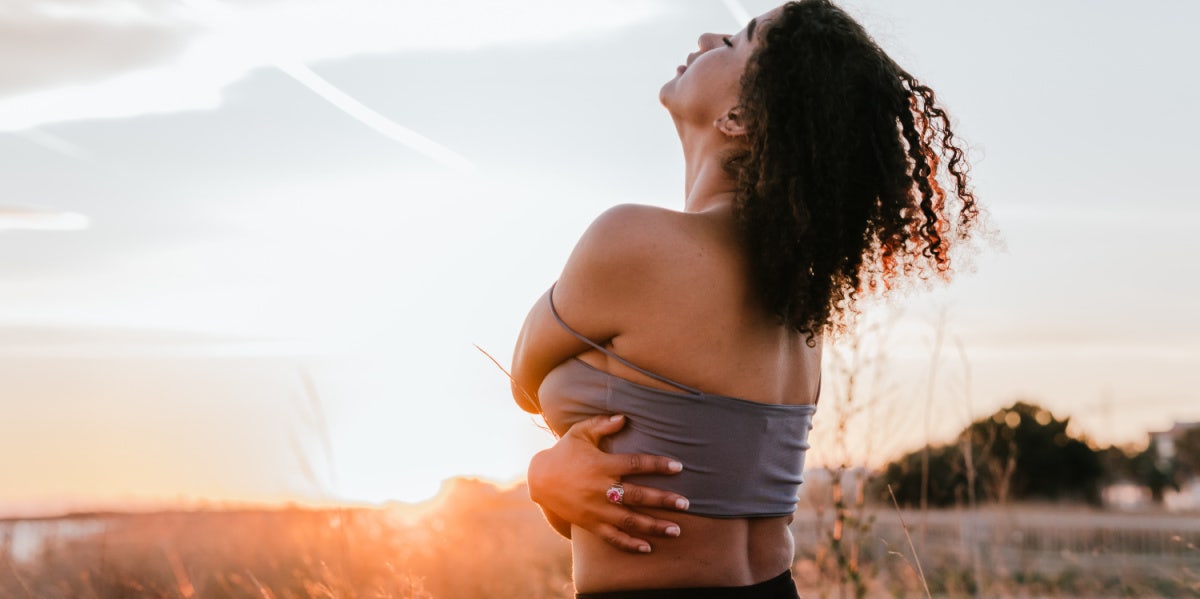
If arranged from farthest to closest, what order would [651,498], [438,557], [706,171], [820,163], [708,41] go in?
[438,557] → [708,41] → [706,171] → [820,163] → [651,498]

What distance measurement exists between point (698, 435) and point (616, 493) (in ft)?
0.63

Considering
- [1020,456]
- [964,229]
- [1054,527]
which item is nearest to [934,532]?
[1054,527]

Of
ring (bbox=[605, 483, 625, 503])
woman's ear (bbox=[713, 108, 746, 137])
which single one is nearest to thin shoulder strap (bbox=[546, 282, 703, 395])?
ring (bbox=[605, 483, 625, 503])

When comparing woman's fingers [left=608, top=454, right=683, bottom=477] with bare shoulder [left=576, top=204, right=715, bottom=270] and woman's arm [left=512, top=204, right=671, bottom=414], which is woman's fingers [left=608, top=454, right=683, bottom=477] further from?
bare shoulder [left=576, top=204, right=715, bottom=270]

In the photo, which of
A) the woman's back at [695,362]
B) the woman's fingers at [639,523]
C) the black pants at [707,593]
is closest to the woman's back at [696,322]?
the woman's back at [695,362]

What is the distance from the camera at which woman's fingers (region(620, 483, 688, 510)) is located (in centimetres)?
185

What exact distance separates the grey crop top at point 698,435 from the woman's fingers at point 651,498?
0.03 meters

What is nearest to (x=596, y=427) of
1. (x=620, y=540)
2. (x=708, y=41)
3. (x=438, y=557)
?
(x=620, y=540)

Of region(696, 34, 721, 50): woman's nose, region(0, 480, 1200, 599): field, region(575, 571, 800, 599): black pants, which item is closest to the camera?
region(575, 571, 800, 599): black pants

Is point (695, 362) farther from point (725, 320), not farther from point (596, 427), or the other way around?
point (596, 427)

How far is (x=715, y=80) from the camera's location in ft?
7.75

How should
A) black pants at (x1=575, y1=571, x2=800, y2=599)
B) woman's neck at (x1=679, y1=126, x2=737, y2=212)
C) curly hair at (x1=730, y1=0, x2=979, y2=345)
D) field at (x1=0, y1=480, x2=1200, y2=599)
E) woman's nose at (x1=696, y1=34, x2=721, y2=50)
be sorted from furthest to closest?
1. field at (x1=0, y1=480, x2=1200, y2=599)
2. woman's nose at (x1=696, y1=34, x2=721, y2=50)
3. woman's neck at (x1=679, y1=126, x2=737, y2=212)
4. curly hair at (x1=730, y1=0, x2=979, y2=345)
5. black pants at (x1=575, y1=571, x2=800, y2=599)

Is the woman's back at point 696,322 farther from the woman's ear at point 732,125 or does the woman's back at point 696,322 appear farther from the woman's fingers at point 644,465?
the woman's ear at point 732,125

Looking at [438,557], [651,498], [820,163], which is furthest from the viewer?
[438,557]
